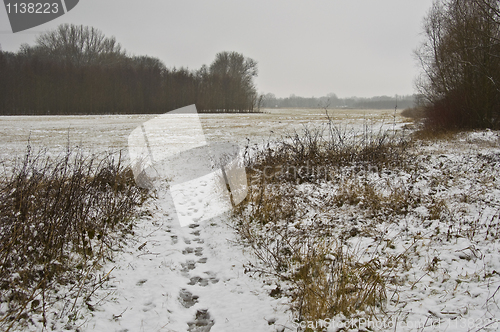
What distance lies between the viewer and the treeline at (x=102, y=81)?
4149 cm

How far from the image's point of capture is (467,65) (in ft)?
54.7

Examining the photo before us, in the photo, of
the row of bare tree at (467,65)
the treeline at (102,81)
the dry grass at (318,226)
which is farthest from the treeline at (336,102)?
the dry grass at (318,226)

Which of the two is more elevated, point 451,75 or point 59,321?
point 451,75

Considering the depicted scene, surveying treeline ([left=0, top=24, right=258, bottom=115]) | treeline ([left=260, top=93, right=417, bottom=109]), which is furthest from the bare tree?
treeline ([left=260, top=93, right=417, bottom=109])

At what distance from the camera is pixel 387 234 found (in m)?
4.68

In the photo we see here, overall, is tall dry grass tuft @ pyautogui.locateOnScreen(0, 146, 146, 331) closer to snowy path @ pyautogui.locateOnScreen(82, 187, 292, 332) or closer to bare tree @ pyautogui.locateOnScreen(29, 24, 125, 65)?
snowy path @ pyautogui.locateOnScreen(82, 187, 292, 332)

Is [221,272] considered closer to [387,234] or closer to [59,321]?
[59,321]

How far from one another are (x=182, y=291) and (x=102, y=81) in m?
50.9

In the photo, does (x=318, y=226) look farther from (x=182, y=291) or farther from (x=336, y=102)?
(x=336, y=102)

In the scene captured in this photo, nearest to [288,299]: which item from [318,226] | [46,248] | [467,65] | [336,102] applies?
[318,226]

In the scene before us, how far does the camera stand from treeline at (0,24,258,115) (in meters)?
41.5

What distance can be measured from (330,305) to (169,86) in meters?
55.0

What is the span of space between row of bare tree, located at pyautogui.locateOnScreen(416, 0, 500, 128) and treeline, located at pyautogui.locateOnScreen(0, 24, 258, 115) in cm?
4186

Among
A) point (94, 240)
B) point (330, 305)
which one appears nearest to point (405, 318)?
point (330, 305)
